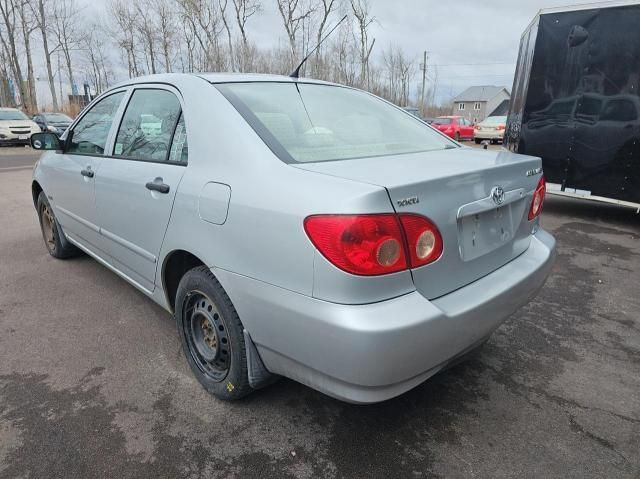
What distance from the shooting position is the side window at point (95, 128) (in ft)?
→ 10.8

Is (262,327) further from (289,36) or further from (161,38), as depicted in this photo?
(161,38)

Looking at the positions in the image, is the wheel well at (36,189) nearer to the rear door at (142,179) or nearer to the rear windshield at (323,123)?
the rear door at (142,179)

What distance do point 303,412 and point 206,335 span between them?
2.17 ft

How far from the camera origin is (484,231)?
205 cm

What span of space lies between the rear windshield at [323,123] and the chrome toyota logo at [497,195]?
56 centimetres

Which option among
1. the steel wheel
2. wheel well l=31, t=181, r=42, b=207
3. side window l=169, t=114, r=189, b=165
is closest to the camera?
side window l=169, t=114, r=189, b=165

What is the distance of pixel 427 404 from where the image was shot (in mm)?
2344

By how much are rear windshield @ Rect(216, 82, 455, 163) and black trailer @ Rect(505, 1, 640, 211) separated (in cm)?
437

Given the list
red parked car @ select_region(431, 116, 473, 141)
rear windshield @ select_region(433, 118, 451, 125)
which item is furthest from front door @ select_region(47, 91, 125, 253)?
rear windshield @ select_region(433, 118, 451, 125)

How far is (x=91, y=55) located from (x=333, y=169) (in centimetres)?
4426

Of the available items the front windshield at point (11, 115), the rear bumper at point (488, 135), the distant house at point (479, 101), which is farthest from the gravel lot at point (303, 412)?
the distant house at point (479, 101)

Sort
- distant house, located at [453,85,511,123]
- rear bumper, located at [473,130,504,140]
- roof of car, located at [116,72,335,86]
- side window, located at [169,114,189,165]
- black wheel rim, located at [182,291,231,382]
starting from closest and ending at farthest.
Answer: black wheel rim, located at [182,291,231,382] → side window, located at [169,114,189,165] → roof of car, located at [116,72,335,86] → rear bumper, located at [473,130,504,140] → distant house, located at [453,85,511,123]

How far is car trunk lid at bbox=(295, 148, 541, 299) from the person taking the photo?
1.76 meters

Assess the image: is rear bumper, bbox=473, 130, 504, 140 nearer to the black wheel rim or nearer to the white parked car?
the white parked car
